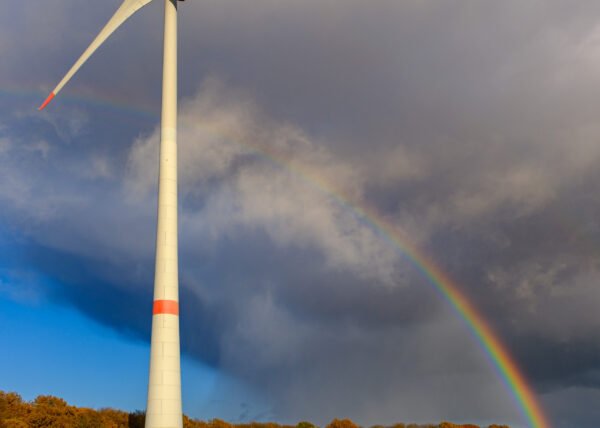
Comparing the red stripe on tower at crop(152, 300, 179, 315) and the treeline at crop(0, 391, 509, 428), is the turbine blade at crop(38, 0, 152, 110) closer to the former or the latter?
the red stripe on tower at crop(152, 300, 179, 315)

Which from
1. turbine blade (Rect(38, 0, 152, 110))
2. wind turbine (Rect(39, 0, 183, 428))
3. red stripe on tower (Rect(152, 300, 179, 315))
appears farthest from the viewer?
turbine blade (Rect(38, 0, 152, 110))

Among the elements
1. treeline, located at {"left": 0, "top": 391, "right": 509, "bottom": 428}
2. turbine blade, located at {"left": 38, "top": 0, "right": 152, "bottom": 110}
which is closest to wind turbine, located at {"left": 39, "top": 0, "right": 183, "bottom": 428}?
turbine blade, located at {"left": 38, "top": 0, "right": 152, "bottom": 110}

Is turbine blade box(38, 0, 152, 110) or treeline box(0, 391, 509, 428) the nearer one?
turbine blade box(38, 0, 152, 110)

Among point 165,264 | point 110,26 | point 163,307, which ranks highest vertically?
point 110,26

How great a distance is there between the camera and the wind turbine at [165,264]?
77562mm

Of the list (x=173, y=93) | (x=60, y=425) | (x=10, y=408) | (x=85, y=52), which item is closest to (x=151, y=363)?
(x=173, y=93)

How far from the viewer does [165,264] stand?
82188mm

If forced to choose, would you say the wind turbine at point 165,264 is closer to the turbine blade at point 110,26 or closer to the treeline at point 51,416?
the turbine blade at point 110,26

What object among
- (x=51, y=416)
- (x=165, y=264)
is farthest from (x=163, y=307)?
(x=51, y=416)

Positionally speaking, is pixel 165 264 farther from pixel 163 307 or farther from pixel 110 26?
pixel 110 26

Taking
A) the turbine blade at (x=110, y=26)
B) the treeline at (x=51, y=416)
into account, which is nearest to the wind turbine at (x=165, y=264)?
the turbine blade at (x=110, y=26)

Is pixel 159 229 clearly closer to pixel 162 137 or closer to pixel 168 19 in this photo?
pixel 162 137

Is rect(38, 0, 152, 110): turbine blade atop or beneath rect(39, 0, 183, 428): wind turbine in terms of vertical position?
atop

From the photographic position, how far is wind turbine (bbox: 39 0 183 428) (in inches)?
3054
